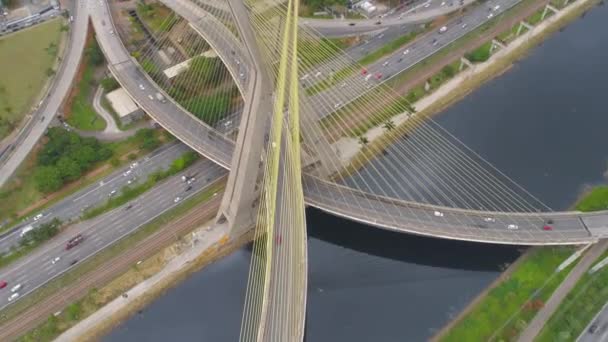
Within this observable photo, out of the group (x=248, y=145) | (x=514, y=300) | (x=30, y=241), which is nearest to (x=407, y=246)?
(x=514, y=300)

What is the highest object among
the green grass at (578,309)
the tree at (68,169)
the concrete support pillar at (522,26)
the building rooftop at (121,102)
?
the concrete support pillar at (522,26)

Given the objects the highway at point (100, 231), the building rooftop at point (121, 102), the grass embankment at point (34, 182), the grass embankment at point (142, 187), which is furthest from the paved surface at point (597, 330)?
the building rooftop at point (121, 102)

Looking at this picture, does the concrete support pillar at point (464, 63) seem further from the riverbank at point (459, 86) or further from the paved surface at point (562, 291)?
the paved surface at point (562, 291)

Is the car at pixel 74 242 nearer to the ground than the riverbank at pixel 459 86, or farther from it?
nearer to the ground

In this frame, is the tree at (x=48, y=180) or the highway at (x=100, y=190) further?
the tree at (x=48, y=180)

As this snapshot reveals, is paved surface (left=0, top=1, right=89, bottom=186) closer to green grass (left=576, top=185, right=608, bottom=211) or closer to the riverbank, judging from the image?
the riverbank

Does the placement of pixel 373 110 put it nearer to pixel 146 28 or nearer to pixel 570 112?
pixel 570 112

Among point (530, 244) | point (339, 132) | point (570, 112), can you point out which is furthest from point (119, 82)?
point (570, 112)
